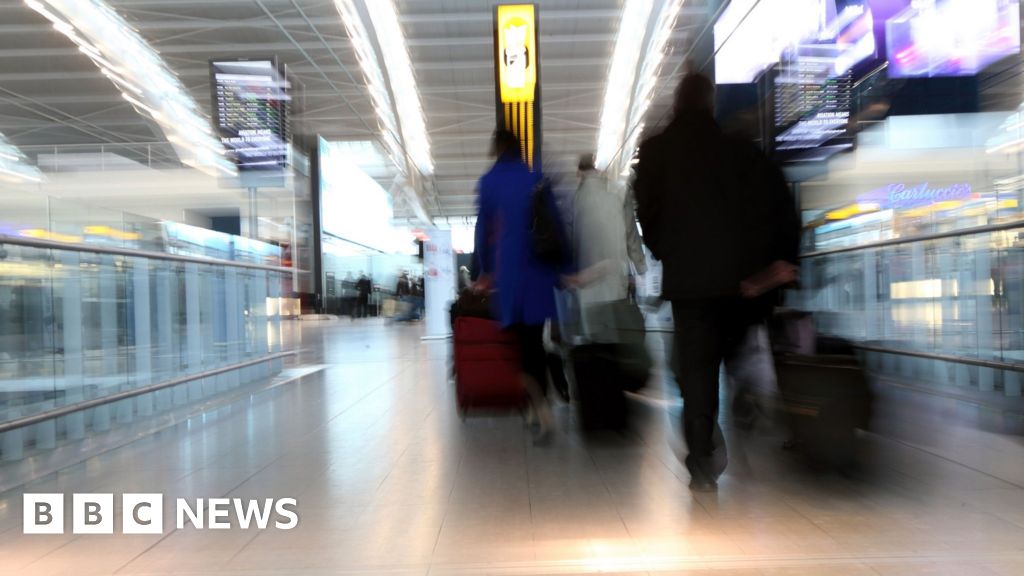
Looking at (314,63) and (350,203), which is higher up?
(314,63)

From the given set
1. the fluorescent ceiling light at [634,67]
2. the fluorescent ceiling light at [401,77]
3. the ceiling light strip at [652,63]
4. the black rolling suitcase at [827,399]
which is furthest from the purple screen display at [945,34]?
the fluorescent ceiling light at [401,77]

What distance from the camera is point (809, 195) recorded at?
267 inches

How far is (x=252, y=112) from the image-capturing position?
36.8 feet

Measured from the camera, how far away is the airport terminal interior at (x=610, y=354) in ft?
10.4

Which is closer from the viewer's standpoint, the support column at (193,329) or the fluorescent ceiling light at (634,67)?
the support column at (193,329)

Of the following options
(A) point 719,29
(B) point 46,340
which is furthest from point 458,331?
(A) point 719,29

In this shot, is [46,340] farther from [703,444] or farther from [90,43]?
[90,43]

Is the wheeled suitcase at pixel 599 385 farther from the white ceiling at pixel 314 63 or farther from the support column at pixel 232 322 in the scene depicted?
the white ceiling at pixel 314 63

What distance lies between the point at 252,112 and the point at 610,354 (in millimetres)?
8110

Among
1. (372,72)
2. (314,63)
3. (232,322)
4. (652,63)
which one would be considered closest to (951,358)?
(232,322)

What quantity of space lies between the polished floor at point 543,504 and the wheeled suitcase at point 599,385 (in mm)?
130

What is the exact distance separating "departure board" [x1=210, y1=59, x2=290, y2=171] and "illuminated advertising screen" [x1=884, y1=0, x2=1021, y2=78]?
283 inches

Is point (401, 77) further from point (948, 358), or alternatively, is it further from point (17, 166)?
point (948, 358)

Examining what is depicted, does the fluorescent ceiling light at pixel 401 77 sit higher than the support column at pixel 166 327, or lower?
higher
